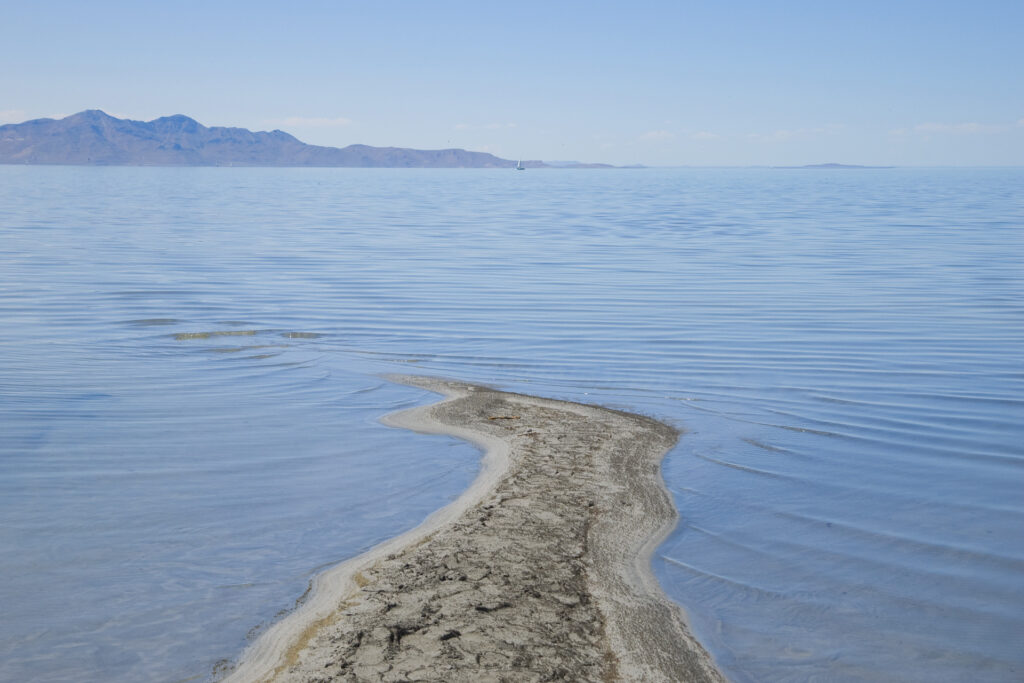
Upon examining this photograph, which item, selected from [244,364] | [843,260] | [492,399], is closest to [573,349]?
[492,399]

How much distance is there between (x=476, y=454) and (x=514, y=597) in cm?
347

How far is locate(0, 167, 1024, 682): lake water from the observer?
5.66 metres

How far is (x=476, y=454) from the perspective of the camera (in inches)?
352

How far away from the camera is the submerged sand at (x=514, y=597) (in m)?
4.80

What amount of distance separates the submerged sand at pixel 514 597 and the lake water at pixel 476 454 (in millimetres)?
287

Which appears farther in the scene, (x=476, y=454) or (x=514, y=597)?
(x=476, y=454)

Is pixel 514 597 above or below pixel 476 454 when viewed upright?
above

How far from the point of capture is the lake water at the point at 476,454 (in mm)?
5656

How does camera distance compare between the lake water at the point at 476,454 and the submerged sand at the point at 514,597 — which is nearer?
the submerged sand at the point at 514,597

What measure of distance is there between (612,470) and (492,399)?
2.95 m

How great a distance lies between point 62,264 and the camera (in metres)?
24.3

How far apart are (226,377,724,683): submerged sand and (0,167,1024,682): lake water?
287mm

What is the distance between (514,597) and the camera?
18.1 feet

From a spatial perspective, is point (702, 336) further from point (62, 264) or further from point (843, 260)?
point (62, 264)
